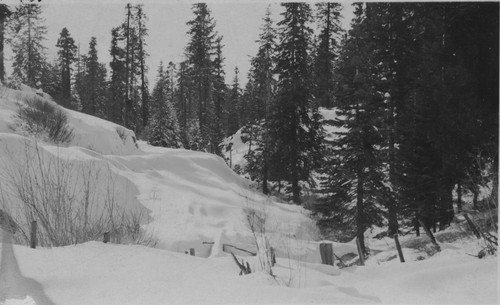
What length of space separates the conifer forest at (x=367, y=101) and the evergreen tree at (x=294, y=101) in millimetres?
62

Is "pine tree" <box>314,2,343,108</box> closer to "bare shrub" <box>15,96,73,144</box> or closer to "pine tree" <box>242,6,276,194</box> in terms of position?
"pine tree" <box>242,6,276,194</box>

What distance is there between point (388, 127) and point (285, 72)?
7.63 m

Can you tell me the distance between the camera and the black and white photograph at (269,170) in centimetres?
301

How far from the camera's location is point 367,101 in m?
14.6

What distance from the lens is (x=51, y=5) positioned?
17.0 feet

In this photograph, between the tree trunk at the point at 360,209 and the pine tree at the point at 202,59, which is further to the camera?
the pine tree at the point at 202,59

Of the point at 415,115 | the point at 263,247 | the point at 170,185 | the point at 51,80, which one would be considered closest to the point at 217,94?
the point at 51,80

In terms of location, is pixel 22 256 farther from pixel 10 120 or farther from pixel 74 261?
pixel 10 120

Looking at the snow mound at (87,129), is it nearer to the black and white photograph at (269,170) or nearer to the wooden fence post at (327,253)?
the black and white photograph at (269,170)

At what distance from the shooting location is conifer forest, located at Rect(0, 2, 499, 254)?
7.38 meters

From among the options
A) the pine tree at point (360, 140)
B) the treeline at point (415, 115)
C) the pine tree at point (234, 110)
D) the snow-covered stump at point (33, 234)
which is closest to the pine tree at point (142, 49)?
the pine tree at point (234, 110)

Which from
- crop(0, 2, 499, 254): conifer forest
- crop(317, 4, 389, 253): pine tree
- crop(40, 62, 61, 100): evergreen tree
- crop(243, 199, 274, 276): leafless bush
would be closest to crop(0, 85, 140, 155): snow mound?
crop(0, 2, 499, 254): conifer forest

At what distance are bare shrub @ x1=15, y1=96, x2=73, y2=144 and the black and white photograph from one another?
8cm

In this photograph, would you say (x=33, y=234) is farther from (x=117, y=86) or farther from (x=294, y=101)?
(x=117, y=86)
